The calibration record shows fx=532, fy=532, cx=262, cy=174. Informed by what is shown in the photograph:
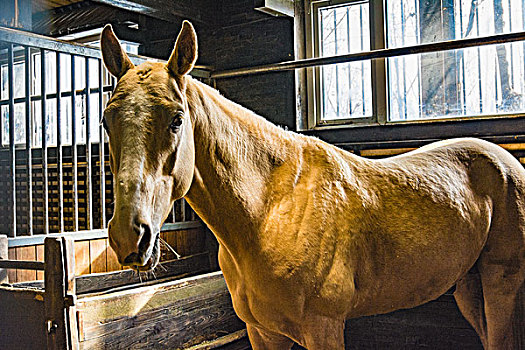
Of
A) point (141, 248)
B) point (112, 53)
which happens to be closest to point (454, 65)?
point (112, 53)

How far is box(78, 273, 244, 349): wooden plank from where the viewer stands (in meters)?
2.05

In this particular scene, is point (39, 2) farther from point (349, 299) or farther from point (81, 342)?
point (349, 299)

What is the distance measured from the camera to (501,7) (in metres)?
3.56

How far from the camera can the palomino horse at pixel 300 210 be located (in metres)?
1.35

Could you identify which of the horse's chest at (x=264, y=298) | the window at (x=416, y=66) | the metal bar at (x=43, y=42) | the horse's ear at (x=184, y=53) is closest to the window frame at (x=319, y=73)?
the window at (x=416, y=66)

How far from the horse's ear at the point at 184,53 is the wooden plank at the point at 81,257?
1787mm

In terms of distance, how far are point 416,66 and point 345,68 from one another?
0.56 metres

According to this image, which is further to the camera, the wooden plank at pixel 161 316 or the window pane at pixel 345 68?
the window pane at pixel 345 68

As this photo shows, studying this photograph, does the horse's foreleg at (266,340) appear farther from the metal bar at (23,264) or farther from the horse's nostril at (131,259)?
the metal bar at (23,264)

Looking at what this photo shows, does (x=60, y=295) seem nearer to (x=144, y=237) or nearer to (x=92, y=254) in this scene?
(x=144, y=237)

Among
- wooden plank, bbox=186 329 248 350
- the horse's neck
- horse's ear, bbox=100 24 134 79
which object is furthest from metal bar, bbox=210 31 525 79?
horse's ear, bbox=100 24 134 79

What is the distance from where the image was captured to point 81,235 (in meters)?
2.83

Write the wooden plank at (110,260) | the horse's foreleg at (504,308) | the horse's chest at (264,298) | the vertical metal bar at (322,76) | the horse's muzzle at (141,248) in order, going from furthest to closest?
the vertical metal bar at (322,76)
the wooden plank at (110,260)
the horse's foreleg at (504,308)
the horse's chest at (264,298)
the horse's muzzle at (141,248)

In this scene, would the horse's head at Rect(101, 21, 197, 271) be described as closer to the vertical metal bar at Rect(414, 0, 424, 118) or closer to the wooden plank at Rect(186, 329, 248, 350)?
the wooden plank at Rect(186, 329, 248, 350)
